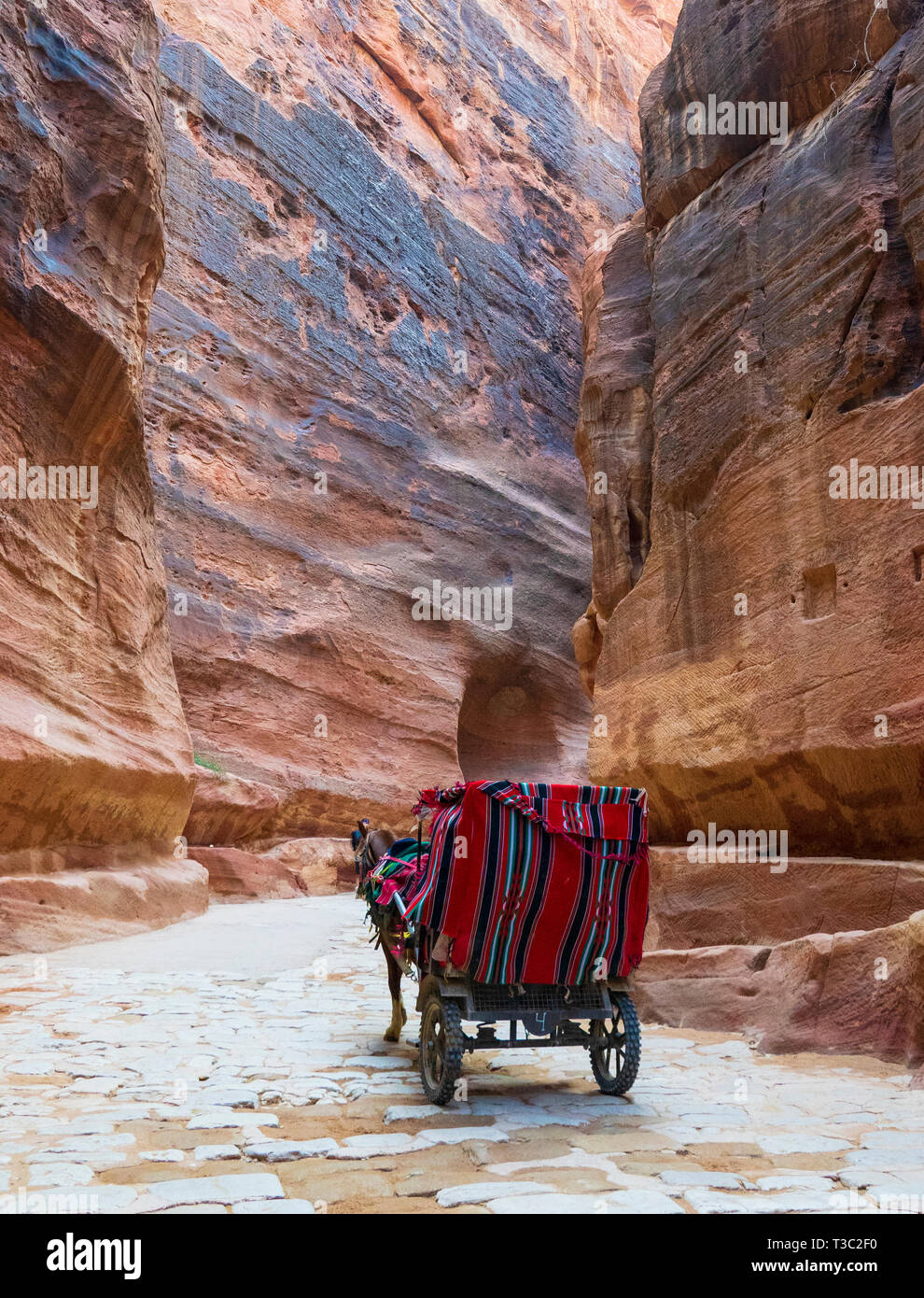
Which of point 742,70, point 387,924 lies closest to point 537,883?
point 387,924

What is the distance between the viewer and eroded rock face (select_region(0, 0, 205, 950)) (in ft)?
37.6

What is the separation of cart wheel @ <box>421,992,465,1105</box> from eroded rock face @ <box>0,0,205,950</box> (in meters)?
6.60

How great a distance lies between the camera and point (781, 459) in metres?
10.2

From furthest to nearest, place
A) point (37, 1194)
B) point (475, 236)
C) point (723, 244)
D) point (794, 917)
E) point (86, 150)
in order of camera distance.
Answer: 1. point (475, 236)
2. point (86, 150)
3. point (723, 244)
4. point (794, 917)
5. point (37, 1194)

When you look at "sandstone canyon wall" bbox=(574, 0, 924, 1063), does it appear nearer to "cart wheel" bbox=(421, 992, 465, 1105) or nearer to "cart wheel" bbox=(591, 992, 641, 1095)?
"cart wheel" bbox=(591, 992, 641, 1095)

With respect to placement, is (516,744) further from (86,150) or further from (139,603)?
(86,150)

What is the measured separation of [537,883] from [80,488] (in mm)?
10434

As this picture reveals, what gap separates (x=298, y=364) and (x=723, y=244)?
2041 centimetres

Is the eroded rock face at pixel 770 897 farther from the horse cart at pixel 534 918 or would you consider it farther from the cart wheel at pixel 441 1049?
the cart wheel at pixel 441 1049

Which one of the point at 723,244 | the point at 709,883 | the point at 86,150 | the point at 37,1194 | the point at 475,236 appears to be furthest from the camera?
the point at 475,236

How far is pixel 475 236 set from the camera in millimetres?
38125

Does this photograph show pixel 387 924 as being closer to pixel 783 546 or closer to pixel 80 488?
pixel 783 546

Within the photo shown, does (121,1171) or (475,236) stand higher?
(475,236)

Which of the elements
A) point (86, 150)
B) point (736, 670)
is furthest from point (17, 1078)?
point (86, 150)
